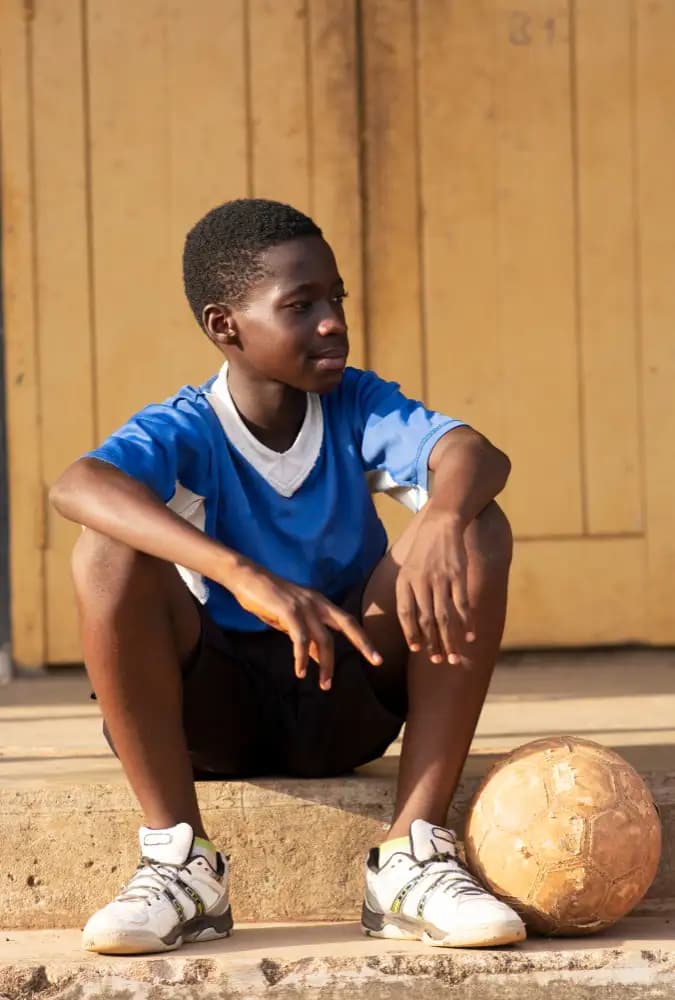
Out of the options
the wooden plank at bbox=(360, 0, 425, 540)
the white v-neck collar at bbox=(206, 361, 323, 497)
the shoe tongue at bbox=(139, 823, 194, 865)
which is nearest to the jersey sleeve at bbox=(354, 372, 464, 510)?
the white v-neck collar at bbox=(206, 361, 323, 497)

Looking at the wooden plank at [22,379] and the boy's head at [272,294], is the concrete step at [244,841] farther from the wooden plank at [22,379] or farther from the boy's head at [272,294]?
the wooden plank at [22,379]

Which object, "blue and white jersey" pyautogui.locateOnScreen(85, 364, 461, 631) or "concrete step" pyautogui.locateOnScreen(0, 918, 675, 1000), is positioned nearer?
"concrete step" pyautogui.locateOnScreen(0, 918, 675, 1000)

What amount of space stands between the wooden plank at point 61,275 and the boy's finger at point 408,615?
2.45 meters

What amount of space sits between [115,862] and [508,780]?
80cm

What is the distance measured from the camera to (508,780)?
2934 millimetres

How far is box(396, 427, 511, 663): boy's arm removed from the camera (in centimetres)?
282

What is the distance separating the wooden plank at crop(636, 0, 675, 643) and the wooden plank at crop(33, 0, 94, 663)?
1.77 meters

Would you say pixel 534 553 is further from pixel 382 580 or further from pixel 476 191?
pixel 382 580

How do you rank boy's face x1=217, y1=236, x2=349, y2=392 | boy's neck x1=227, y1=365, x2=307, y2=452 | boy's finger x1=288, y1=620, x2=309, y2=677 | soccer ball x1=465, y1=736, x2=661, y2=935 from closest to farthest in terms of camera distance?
1. boy's finger x1=288, y1=620, x2=309, y2=677
2. soccer ball x1=465, y1=736, x2=661, y2=935
3. boy's face x1=217, y1=236, x2=349, y2=392
4. boy's neck x1=227, y1=365, x2=307, y2=452

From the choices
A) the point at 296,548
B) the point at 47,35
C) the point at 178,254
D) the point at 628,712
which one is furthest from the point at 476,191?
the point at 296,548

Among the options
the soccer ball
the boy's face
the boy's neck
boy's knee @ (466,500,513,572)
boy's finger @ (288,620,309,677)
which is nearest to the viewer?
boy's finger @ (288,620,309,677)

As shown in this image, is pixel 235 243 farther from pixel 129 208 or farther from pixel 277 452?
pixel 129 208

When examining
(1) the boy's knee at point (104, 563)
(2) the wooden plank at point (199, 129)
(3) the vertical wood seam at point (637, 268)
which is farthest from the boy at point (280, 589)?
(3) the vertical wood seam at point (637, 268)

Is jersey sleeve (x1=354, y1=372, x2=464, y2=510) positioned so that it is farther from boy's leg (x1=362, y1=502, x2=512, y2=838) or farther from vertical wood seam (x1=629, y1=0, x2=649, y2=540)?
vertical wood seam (x1=629, y1=0, x2=649, y2=540)
